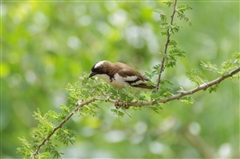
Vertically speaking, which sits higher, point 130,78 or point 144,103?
point 130,78

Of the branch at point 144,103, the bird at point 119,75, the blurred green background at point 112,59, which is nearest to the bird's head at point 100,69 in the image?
the bird at point 119,75

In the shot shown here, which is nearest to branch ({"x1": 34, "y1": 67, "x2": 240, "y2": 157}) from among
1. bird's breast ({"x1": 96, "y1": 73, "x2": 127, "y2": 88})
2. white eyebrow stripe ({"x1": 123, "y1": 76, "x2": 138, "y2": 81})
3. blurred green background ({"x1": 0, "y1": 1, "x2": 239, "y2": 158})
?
bird's breast ({"x1": 96, "y1": 73, "x2": 127, "y2": 88})

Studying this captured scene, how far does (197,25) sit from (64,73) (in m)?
1.25

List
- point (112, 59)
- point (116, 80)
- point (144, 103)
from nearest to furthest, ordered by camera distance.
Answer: point (144, 103), point (116, 80), point (112, 59)

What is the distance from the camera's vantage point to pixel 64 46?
5.41m

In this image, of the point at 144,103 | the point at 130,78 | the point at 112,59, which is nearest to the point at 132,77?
the point at 130,78

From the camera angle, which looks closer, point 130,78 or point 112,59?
point 130,78

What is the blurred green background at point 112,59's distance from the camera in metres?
4.50

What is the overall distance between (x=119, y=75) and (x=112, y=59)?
2.27m

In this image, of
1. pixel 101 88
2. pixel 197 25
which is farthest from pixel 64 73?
pixel 101 88

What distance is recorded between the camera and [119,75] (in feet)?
8.66

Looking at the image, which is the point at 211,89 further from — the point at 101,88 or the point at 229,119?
the point at 229,119

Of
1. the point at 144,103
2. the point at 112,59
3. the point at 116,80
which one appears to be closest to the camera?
the point at 144,103

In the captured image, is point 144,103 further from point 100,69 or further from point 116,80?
point 100,69
